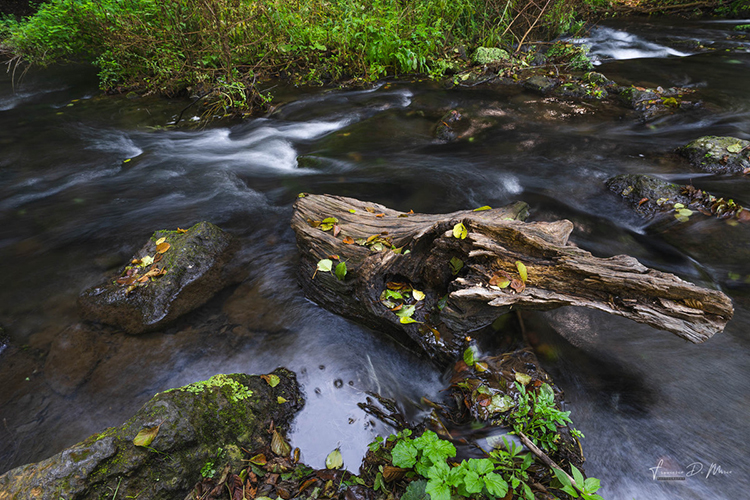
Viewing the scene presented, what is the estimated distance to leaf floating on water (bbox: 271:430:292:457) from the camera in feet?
8.21

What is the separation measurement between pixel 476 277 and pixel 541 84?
7695 mm

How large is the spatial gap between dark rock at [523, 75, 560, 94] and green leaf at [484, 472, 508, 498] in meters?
8.65

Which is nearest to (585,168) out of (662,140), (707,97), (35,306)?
(662,140)

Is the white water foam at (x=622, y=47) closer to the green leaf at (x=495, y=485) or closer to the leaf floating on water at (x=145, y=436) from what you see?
the green leaf at (x=495, y=485)

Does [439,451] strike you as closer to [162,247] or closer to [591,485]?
[591,485]

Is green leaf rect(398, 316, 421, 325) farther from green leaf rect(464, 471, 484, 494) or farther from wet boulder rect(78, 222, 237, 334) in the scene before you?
wet boulder rect(78, 222, 237, 334)

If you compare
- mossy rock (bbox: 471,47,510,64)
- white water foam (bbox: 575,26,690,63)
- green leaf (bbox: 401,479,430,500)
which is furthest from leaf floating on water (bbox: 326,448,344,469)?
white water foam (bbox: 575,26,690,63)

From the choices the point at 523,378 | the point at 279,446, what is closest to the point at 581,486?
the point at 523,378

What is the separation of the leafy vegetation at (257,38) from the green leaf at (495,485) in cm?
856

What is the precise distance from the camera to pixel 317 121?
8273 mm

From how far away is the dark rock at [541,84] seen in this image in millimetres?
8562

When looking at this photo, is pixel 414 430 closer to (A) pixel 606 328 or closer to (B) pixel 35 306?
→ (A) pixel 606 328

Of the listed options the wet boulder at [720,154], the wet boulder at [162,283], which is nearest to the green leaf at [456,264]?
the wet boulder at [162,283]

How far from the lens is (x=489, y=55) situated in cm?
971
